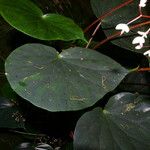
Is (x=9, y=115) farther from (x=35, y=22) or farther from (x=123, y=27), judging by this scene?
(x=123, y=27)

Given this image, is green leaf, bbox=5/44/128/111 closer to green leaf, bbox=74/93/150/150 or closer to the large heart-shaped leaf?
green leaf, bbox=74/93/150/150

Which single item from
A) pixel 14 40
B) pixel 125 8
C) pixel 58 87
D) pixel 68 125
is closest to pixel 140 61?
pixel 125 8

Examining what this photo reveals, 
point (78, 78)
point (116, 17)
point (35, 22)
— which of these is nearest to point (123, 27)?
point (78, 78)

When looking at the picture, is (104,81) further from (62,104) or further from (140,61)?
(140,61)

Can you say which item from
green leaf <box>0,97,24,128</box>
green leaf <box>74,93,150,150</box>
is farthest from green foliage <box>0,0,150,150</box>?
green leaf <box>0,97,24,128</box>

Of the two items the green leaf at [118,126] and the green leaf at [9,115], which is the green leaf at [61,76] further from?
the green leaf at [9,115]

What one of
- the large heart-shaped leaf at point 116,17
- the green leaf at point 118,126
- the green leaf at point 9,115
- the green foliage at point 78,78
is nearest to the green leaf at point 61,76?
the green foliage at point 78,78
